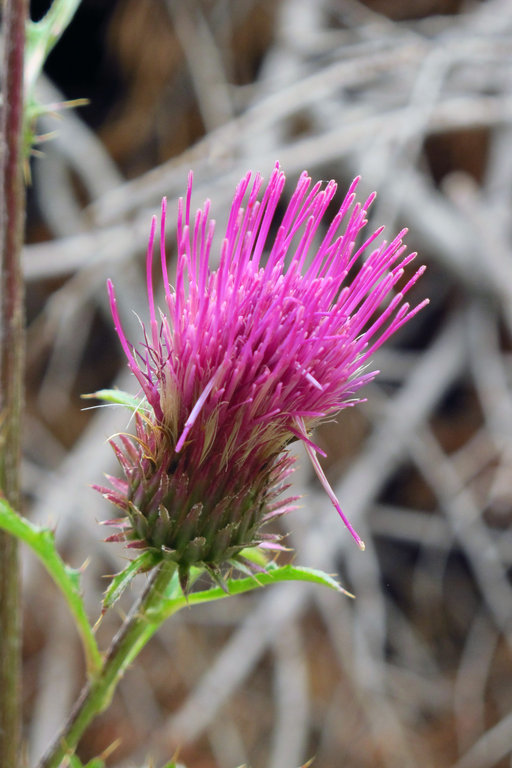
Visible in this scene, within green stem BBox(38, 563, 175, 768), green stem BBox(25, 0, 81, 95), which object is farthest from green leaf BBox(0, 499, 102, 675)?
green stem BBox(25, 0, 81, 95)

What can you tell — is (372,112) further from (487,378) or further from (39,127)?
(39,127)

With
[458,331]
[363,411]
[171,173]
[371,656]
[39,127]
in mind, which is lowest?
[371,656]

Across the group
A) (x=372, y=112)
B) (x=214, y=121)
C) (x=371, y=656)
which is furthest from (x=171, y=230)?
(x=371, y=656)

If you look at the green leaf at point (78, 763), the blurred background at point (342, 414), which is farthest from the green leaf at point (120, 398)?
the blurred background at point (342, 414)

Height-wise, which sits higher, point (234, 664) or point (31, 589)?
point (31, 589)

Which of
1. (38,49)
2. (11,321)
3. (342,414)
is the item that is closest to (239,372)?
(11,321)

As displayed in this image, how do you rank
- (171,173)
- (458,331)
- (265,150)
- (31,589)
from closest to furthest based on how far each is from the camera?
(171,173)
(31,589)
(265,150)
(458,331)

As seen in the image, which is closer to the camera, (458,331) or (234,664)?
(234,664)
